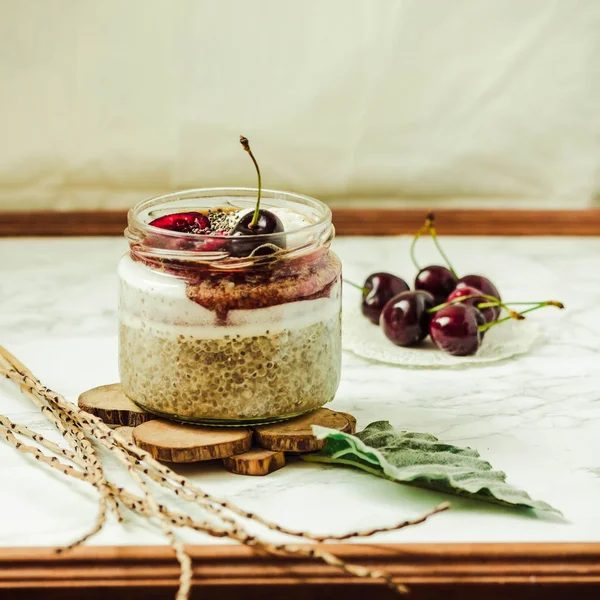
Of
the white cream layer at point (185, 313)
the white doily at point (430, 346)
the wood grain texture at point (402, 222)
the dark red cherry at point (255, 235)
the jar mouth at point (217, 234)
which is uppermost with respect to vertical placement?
the dark red cherry at point (255, 235)

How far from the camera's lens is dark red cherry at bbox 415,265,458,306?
1.14 metres

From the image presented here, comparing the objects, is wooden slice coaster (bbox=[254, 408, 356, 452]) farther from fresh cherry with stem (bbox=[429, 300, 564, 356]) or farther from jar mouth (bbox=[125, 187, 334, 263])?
fresh cherry with stem (bbox=[429, 300, 564, 356])

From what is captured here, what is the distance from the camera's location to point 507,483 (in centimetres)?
74

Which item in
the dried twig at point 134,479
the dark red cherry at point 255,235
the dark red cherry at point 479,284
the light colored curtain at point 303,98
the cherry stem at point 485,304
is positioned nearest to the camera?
the dried twig at point 134,479

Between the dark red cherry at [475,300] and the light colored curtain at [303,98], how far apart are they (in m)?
0.58

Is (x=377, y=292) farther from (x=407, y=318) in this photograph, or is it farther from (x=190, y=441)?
(x=190, y=441)

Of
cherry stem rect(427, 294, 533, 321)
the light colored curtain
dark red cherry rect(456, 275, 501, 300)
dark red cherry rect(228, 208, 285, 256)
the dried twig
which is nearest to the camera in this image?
the dried twig

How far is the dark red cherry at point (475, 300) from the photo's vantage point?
3.53 ft

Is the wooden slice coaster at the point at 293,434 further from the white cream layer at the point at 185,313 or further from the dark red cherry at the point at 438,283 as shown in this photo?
the dark red cherry at the point at 438,283

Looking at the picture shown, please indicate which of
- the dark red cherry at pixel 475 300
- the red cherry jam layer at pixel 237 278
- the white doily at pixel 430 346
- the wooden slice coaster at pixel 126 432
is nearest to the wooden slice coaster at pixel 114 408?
the wooden slice coaster at pixel 126 432

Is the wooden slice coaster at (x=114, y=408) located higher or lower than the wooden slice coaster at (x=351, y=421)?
lower

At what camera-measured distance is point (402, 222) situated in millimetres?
1601

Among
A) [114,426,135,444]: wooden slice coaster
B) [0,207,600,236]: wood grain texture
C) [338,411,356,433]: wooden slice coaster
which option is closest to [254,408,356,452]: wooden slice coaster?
[338,411,356,433]: wooden slice coaster

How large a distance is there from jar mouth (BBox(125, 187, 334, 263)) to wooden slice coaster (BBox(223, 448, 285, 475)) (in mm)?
159
